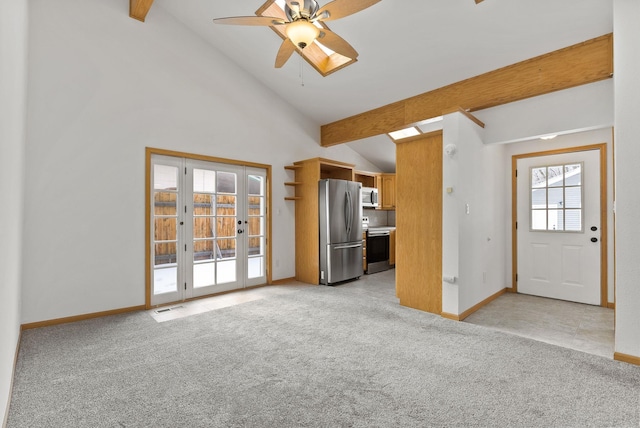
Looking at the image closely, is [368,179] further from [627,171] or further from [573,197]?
[627,171]

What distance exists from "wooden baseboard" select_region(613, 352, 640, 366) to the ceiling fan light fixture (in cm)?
358

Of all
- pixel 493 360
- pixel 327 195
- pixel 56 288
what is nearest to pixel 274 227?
pixel 327 195

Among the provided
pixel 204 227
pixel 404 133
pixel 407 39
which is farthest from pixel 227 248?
pixel 404 133

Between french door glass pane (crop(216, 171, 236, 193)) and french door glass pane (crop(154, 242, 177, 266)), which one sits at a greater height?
french door glass pane (crop(216, 171, 236, 193))

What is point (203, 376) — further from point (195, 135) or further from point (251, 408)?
point (195, 135)

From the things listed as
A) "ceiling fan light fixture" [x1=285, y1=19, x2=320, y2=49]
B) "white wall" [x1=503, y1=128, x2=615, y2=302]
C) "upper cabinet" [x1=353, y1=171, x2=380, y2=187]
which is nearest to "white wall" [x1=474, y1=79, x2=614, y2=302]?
"white wall" [x1=503, y1=128, x2=615, y2=302]

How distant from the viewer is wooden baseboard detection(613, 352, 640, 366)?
7.83 feet

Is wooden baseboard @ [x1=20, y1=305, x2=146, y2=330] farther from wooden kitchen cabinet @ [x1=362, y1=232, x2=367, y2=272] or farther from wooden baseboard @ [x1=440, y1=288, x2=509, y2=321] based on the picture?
wooden kitchen cabinet @ [x1=362, y1=232, x2=367, y2=272]

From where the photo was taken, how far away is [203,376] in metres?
2.24

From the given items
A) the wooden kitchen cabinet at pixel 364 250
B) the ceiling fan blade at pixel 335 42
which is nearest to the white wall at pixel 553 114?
the ceiling fan blade at pixel 335 42

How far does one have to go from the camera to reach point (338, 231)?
5.30m

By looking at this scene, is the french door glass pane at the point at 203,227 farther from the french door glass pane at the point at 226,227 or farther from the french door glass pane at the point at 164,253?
the french door glass pane at the point at 164,253

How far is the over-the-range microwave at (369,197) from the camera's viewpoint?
22.1 feet

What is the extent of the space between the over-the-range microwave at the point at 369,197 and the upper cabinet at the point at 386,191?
0.34 m
